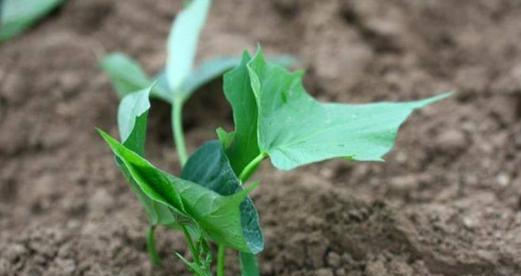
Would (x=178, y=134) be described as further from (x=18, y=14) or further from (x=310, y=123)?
(x=18, y=14)

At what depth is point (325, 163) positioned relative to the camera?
1.68 m

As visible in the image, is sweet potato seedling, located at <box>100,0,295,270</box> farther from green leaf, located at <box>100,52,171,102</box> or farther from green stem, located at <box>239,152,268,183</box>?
green stem, located at <box>239,152,268,183</box>

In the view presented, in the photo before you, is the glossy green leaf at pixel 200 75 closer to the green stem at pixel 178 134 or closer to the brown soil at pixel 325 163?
the green stem at pixel 178 134

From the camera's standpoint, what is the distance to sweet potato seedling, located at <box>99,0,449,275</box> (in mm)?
1120

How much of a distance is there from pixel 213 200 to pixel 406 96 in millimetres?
862

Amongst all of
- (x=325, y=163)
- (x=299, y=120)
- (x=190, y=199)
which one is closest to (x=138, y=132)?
(x=190, y=199)

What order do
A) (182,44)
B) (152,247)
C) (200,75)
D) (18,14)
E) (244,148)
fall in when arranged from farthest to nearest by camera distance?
(18,14), (200,75), (182,44), (152,247), (244,148)

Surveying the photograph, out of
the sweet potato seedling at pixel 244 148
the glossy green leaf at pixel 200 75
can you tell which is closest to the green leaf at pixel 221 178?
the sweet potato seedling at pixel 244 148

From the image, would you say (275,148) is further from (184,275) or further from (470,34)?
(470,34)

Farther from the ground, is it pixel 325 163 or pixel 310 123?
pixel 310 123

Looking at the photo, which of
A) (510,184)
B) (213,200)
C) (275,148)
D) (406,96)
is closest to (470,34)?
(406,96)

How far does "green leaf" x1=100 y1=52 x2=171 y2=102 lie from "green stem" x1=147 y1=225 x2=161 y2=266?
392mm

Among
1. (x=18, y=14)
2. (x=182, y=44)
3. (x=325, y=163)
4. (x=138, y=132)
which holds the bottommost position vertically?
(x=325, y=163)

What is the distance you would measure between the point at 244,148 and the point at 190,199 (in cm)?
15
